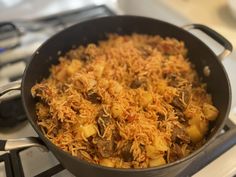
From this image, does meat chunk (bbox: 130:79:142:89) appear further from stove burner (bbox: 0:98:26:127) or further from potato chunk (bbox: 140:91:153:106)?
stove burner (bbox: 0:98:26:127)

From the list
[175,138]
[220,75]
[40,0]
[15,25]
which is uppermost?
[40,0]

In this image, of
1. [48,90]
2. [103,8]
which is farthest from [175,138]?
[103,8]

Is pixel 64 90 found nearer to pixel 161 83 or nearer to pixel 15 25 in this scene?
pixel 161 83

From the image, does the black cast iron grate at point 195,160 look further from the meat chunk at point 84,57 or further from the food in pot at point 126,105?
the meat chunk at point 84,57

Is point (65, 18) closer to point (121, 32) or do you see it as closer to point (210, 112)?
point (121, 32)

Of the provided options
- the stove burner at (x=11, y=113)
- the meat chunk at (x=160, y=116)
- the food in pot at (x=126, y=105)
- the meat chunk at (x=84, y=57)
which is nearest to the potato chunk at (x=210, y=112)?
the food in pot at (x=126, y=105)


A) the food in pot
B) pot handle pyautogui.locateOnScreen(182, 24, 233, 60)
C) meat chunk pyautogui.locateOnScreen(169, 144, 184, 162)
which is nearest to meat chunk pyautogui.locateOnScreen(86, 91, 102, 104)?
the food in pot

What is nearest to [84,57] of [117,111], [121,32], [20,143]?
[121,32]
